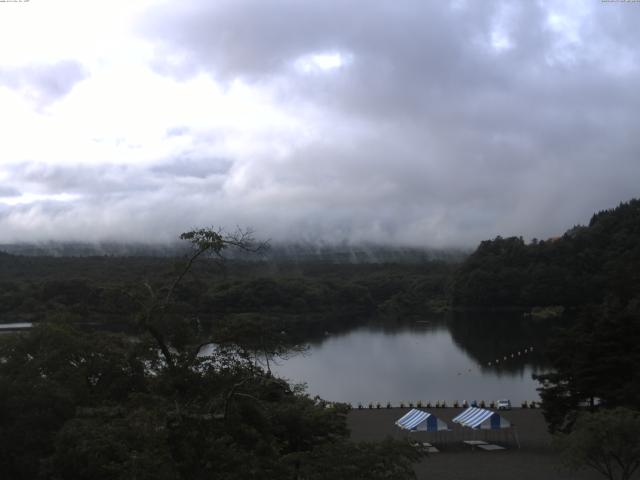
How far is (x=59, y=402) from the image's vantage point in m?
11.7

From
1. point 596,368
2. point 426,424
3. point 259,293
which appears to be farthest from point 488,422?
point 259,293

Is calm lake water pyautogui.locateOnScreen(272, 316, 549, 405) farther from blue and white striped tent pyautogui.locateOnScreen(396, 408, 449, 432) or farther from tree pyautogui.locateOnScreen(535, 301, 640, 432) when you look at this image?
tree pyautogui.locateOnScreen(535, 301, 640, 432)

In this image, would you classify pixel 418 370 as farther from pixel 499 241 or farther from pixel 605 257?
pixel 499 241

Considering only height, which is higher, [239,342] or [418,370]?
[239,342]

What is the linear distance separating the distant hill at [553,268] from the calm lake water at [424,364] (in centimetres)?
1516

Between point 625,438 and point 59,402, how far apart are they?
34.9 ft

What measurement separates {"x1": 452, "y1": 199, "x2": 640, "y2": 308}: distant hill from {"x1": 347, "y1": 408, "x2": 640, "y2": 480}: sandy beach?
52.4m

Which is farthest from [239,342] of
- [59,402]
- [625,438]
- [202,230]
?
[625,438]

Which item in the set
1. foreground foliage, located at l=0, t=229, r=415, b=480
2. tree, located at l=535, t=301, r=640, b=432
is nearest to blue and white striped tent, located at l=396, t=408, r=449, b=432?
tree, located at l=535, t=301, r=640, b=432

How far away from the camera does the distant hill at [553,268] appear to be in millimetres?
74562

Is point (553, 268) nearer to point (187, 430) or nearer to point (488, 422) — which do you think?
point (488, 422)

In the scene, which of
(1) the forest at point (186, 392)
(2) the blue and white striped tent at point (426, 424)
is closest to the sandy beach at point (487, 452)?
(2) the blue and white striped tent at point (426, 424)

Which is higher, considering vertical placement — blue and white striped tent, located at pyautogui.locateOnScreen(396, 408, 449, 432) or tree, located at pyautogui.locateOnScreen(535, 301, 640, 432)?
tree, located at pyautogui.locateOnScreen(535, 301, 640, 432)

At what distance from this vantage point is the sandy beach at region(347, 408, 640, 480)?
17.3 meters
